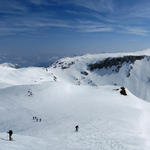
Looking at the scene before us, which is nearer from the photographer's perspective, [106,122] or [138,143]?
[138,143]

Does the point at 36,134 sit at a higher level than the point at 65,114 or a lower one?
lower

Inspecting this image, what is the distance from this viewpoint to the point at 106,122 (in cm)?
3578

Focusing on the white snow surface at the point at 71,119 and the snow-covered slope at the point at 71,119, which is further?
the snow-covered slope at the point at 71,119

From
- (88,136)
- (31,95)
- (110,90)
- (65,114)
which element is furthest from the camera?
(110,90)

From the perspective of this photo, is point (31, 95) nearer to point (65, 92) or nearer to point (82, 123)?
point (65, 92)

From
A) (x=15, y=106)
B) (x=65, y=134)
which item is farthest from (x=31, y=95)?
(x=65, y=134)

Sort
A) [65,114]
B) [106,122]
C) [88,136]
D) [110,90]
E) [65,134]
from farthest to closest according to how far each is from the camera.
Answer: [110,90], [65,114], [106,122], [65,134], [88,136]

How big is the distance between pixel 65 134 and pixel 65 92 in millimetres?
32221

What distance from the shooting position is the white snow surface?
81.3ft

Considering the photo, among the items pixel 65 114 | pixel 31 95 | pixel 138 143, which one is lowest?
pixel 138 143

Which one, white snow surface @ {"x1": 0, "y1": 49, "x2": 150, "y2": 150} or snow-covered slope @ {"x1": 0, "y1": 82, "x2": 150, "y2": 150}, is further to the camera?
snow-covered slope @ {"x1": 0, "y1": 82, "x2": 150, "y2": 150}

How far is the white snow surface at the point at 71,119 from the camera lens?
24.8 m

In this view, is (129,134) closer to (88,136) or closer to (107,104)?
(88,136)

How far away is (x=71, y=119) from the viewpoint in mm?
39906
